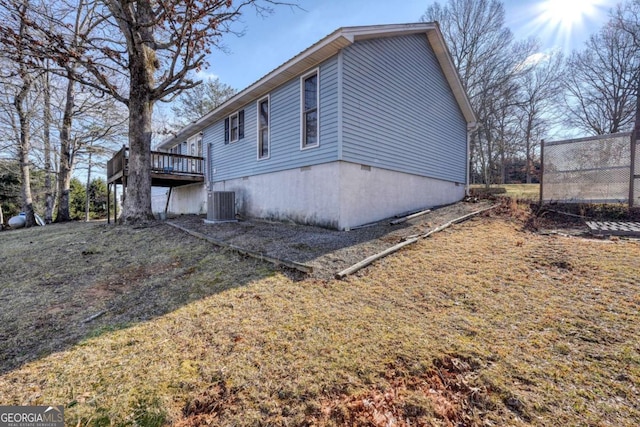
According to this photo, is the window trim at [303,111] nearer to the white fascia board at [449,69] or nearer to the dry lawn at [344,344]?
the dry lawn at [344,344]

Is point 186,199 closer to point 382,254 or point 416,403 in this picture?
point 382,254

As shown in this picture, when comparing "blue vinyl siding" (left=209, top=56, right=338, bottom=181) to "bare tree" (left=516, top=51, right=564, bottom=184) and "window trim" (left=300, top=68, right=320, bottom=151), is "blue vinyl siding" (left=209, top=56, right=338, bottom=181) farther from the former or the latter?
"bare tree" (left=516, top=51, right=564, bottom=184)

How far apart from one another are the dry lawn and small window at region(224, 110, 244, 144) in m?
Answer: 7.52

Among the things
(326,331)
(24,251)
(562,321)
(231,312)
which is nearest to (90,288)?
(231,312)

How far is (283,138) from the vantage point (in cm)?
868

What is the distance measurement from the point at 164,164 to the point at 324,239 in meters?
9.80

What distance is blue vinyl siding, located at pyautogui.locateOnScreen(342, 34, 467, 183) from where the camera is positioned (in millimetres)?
7320

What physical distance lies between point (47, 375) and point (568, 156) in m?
11.4

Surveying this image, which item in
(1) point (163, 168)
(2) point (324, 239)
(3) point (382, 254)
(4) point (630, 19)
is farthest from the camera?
(4) point (630, 19)

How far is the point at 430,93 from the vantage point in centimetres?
1026

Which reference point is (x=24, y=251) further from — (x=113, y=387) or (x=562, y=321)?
(x=562, y=321)

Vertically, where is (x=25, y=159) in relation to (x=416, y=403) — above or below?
above

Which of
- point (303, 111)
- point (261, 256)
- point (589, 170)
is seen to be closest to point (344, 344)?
point (261, 256)

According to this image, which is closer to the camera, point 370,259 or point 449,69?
point 370,259
